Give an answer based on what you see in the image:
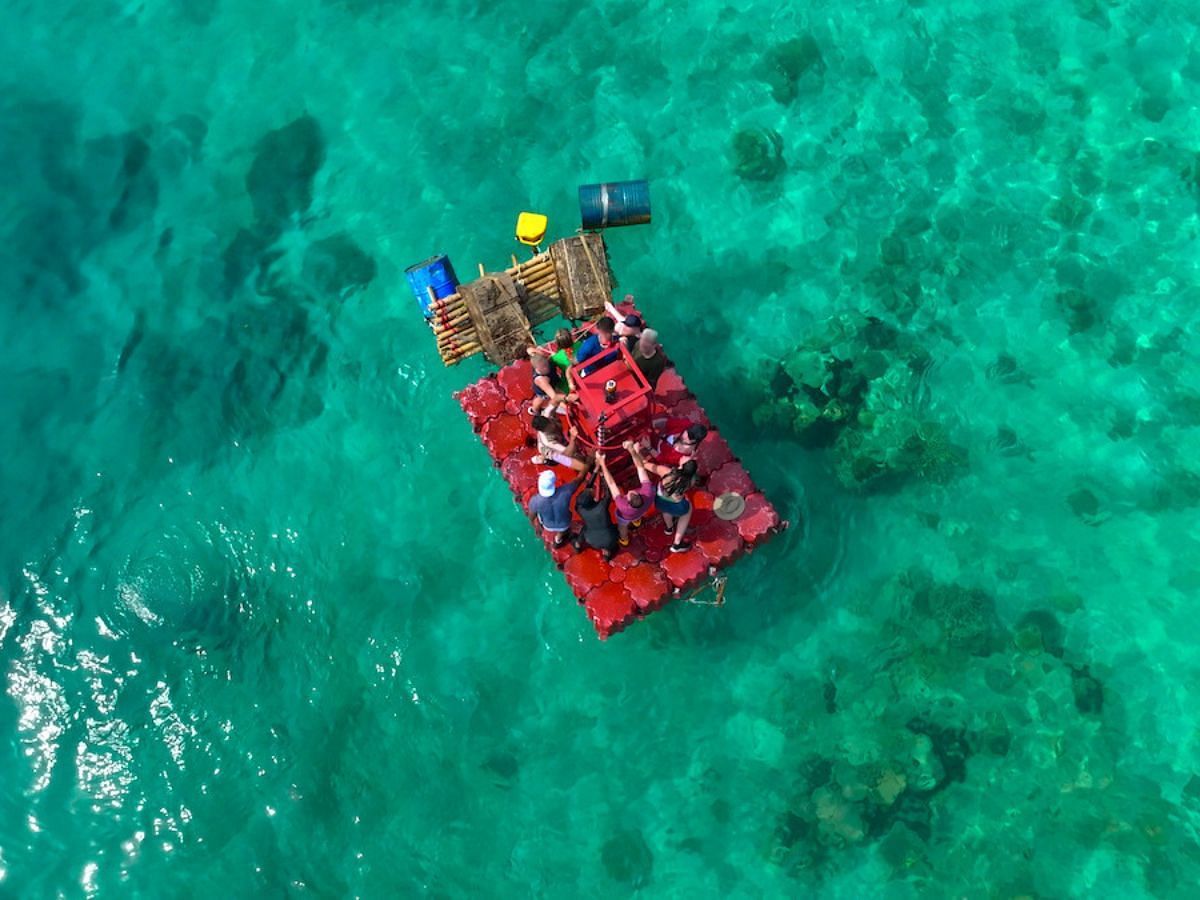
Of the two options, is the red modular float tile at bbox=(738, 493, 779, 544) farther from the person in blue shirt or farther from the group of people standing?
the person in blue shirt

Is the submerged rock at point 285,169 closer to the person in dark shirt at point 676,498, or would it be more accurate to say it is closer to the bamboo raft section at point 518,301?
the bamboo raft section at point 518,301

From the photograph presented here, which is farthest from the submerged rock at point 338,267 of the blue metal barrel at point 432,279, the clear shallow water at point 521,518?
the blue metal barrel at point 432,279

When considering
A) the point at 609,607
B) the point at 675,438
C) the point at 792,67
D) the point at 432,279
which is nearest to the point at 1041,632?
the point at 675,438

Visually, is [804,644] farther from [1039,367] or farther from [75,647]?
[75,647]

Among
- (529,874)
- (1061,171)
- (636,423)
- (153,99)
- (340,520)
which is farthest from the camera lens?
(153,99)

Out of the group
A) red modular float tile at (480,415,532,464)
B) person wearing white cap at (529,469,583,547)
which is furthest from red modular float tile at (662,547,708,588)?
red modular float tile at (480,415,532,464)

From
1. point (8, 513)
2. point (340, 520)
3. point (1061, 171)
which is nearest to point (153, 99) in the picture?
point (8, 513)
